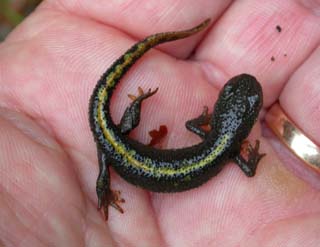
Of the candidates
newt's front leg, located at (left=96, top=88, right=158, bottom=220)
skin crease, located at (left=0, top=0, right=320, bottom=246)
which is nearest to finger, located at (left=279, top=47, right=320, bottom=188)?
skin crease, located at (left=0, top=0, right=320, bottom=246)

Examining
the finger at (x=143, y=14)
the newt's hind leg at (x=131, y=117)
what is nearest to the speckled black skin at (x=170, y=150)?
the newt's hind leg at (x=131, y=117)

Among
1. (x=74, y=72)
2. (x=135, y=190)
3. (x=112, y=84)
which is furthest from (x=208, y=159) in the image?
(x=74, y=72)

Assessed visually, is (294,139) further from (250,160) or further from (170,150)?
(170,150)

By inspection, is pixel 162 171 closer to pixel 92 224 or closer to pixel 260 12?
pixel 92 224

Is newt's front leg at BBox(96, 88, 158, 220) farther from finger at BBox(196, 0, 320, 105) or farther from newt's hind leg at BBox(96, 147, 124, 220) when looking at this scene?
finger at BBox(196, 0, 320, 105)

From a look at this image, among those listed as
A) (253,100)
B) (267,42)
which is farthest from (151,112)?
(267,42)

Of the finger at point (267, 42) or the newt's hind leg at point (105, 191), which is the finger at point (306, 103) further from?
the newt's hind leg at point (105, 191)
